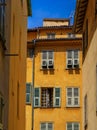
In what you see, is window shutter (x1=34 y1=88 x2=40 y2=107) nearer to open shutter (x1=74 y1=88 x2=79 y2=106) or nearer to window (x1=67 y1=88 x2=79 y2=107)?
window (x1=67 y1=88 x2=79 y2=107)

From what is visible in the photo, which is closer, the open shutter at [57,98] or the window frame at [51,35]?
the open shutter at [57,98]

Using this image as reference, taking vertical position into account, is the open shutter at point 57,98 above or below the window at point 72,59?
below

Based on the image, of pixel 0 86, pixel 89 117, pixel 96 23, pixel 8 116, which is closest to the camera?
pixel 0 86

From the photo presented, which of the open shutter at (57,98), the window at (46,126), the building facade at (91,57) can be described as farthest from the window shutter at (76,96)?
the building facade at (91,57)

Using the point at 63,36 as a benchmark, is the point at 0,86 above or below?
below

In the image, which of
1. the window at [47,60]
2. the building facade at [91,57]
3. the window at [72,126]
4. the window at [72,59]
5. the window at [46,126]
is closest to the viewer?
the building facade at [91,57]

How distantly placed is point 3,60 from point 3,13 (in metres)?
1.69

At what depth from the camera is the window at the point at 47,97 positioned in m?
51.5

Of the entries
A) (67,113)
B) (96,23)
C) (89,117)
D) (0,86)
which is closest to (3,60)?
(0,86)

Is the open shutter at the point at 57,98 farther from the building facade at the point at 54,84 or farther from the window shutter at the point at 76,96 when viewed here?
the window shutter at the point at 76,96

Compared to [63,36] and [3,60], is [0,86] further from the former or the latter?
[63,36]

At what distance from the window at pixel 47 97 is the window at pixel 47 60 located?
229 centimetres

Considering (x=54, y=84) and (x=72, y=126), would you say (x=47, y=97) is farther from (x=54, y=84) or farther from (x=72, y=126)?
(x=72, y=126)

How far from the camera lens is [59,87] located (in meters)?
51.9
